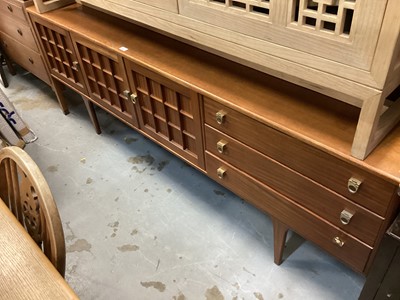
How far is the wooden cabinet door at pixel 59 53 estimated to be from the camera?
5.66 feet

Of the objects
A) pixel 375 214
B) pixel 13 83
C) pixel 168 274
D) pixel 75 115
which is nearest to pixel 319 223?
pixel 375 214

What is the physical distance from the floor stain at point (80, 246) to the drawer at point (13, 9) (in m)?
1.22

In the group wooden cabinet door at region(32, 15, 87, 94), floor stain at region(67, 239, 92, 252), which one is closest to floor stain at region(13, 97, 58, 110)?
wooden cabinet door at region(32, 15, 87, 94)

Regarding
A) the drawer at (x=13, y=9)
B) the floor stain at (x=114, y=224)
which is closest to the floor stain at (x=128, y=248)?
the floor stain at (x=114, y=224)

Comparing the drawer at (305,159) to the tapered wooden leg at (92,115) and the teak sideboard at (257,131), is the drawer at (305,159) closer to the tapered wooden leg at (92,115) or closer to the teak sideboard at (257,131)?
the teak sideboard at (257,131)

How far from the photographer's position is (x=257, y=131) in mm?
1040

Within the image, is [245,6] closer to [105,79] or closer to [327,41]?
[327,41]

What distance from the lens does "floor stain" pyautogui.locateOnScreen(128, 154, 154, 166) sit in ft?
6.18

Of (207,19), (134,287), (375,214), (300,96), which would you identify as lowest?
(134,287)

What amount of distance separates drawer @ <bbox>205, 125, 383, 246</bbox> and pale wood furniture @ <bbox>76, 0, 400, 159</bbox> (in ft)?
0.58

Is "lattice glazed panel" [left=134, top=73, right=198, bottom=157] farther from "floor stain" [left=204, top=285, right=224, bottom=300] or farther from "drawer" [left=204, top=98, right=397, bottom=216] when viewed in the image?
"floor stain" [left=204, top=285, right=224, bottom=300]

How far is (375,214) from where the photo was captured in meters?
0.88

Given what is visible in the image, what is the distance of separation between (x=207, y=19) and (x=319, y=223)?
0.66 m

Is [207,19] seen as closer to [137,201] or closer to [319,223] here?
[319,223]
